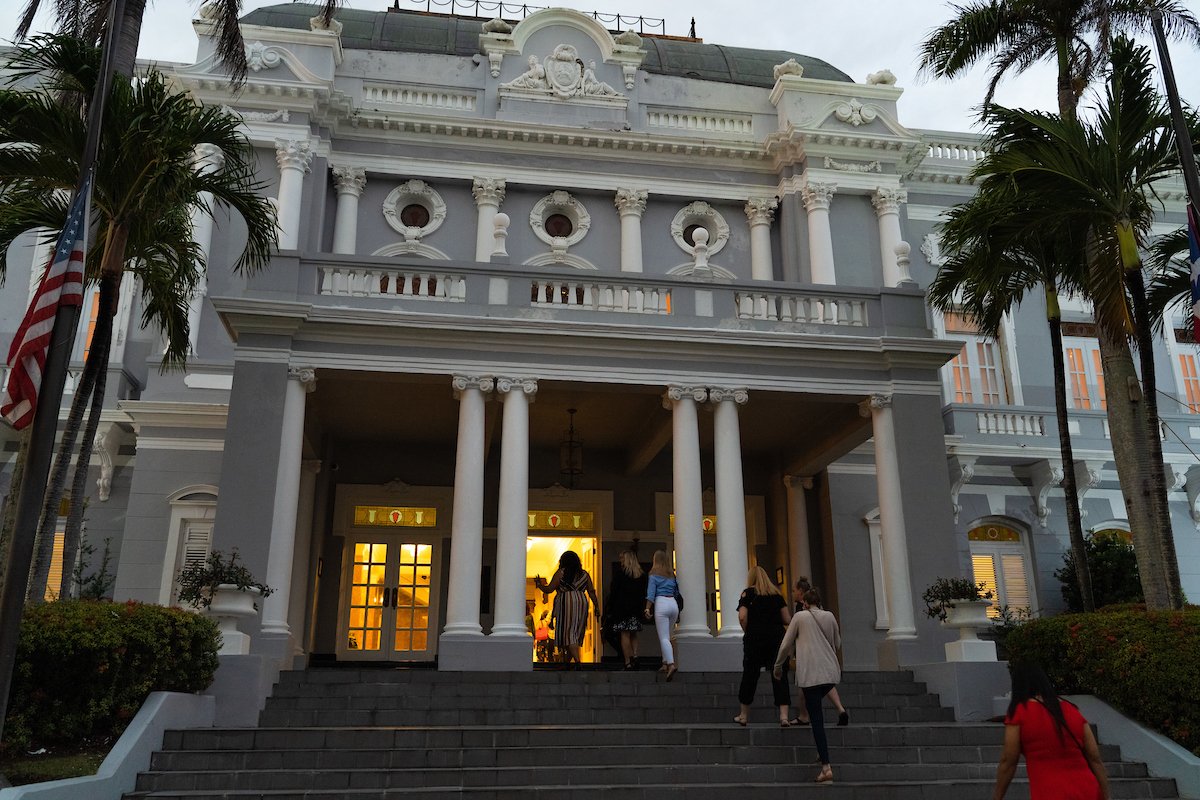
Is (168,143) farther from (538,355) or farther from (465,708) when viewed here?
(465,708)

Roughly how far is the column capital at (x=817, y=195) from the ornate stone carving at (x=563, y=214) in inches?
176

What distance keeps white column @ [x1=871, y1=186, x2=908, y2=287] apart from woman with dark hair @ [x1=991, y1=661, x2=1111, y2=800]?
15.8 meters

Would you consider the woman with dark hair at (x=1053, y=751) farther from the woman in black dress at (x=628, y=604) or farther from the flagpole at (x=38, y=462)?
the woman in black dress at (x=628, y=604)

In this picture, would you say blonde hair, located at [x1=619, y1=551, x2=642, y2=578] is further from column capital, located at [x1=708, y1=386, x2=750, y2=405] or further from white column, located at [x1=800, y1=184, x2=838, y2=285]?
white column, located at [x1=800, y1=184, x2=838, y2=285]

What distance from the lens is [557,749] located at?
369 inches

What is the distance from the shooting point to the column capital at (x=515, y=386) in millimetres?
14047

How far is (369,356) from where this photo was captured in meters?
14.0

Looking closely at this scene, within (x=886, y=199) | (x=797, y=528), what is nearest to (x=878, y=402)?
(x=797, y=528)

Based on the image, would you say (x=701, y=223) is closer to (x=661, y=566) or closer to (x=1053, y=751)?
(x=661, y=566)

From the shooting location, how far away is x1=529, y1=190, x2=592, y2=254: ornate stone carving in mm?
20594

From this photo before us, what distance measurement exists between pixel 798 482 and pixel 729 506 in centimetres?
460

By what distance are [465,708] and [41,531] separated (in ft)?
15.9

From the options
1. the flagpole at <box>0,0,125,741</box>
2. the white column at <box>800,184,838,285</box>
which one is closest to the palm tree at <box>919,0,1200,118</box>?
the white column at <box>800,184,838,285</box>

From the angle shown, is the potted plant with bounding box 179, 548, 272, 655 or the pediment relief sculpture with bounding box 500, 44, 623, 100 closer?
the potted plant with bounding box 179, 548, 272, 655
